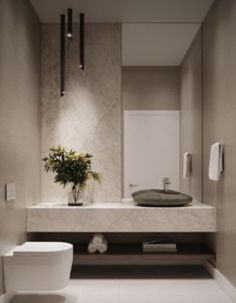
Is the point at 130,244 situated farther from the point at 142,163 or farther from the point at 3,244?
the point at 3,244

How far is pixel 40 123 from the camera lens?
3979 mm

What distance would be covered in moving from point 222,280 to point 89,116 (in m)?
2.04

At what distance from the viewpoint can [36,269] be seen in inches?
109

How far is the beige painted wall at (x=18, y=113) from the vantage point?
280 cm

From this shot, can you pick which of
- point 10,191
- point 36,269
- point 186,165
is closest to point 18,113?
point 10,191

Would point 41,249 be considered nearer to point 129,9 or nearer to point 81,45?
point 81,45

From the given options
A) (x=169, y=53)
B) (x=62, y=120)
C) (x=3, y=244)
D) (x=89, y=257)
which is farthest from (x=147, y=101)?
(x=3, y=244)

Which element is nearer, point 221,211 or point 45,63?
point 221,211

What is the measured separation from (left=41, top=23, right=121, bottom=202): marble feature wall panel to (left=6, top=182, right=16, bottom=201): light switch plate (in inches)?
38.8

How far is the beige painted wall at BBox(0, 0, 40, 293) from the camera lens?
2805 millimetres

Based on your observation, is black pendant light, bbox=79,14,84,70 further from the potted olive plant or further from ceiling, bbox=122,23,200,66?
the potted olive plant

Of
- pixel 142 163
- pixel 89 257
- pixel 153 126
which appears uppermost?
pixel 153 126

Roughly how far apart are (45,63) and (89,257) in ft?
6.72

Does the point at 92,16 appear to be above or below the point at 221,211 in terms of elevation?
above
